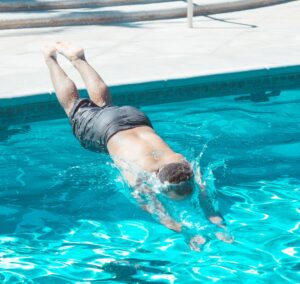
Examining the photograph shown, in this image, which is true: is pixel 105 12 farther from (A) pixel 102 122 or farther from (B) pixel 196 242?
(B) pixel 196 242

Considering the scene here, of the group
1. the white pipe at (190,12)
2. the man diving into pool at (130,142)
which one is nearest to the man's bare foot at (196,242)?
the man diving into pool at (130,142)

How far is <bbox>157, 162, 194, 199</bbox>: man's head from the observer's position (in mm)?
4352

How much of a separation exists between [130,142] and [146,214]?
0.46 meters

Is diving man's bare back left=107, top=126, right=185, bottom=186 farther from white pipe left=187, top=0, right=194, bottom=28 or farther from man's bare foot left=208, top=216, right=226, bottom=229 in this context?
white pipe left=187, top=0, right=194, bottom=28

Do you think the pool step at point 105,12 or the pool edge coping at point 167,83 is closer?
the pool edge coping at point 167,83

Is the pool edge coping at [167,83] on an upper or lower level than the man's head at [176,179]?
upper

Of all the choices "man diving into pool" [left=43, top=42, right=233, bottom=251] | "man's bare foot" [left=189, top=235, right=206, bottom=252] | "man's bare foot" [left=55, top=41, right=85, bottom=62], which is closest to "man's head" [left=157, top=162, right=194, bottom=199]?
"man diving into pool" [left=43, top=42, right=233, bottom=251]

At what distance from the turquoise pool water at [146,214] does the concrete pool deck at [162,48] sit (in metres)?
0.37

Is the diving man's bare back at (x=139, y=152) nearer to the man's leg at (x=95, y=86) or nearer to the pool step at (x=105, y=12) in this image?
the man's leg at (x=95, y=86)

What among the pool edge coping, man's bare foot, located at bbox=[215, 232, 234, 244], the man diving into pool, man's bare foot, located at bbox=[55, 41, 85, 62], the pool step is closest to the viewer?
the man diving into pool

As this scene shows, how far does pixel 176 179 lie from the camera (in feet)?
14.3

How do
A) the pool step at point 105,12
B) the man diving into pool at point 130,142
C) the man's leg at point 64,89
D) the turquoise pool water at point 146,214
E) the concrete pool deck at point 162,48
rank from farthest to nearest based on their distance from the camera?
the pool step at point 105,12 → the concrete pool deck at point 162,48 → the man's leg at point 64,89 → the man diving into pool at point 130,142 → the turquoise pool water at point 146,214

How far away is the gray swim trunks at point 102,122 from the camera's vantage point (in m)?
5.21

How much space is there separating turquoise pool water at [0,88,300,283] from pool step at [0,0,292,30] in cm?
337
